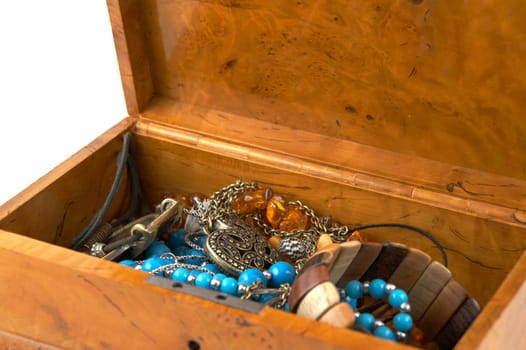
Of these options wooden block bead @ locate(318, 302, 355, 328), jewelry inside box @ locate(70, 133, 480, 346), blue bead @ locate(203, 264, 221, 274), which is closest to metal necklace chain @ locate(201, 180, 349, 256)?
jewelry inside box @ locate(70, 133, 480, 346)

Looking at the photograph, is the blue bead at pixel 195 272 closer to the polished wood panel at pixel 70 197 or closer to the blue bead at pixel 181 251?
the blue bead at pixel 181 251

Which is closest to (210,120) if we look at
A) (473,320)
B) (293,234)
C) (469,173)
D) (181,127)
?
(181,127)

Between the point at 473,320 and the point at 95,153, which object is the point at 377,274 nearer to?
the point at 473,320

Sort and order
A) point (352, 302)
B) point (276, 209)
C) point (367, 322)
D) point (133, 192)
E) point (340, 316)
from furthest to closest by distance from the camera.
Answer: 1. point (133, 192)
2. point (276, 209)
3. point (352, 302)
4. point (367, 322)
5. point (340, 316)

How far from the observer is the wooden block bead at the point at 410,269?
1000 millimetres

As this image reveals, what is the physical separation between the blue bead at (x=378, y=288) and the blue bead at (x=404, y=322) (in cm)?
5

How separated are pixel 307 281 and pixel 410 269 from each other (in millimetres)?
199

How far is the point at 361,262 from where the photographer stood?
3.44ft

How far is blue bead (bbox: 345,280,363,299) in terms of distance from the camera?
1.04 metres

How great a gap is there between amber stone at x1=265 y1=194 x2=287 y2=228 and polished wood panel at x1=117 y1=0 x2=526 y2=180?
0.15 m

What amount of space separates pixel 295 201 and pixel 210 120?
241mm

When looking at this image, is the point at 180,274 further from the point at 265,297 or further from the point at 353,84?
the point at 353,84

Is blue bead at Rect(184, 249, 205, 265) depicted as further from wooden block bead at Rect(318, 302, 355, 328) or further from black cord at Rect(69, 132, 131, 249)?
wooden block bead at Rect(318, 302, 355, 328)

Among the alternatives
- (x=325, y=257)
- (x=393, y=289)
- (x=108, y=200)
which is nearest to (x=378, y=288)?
(x=393, y=289)
